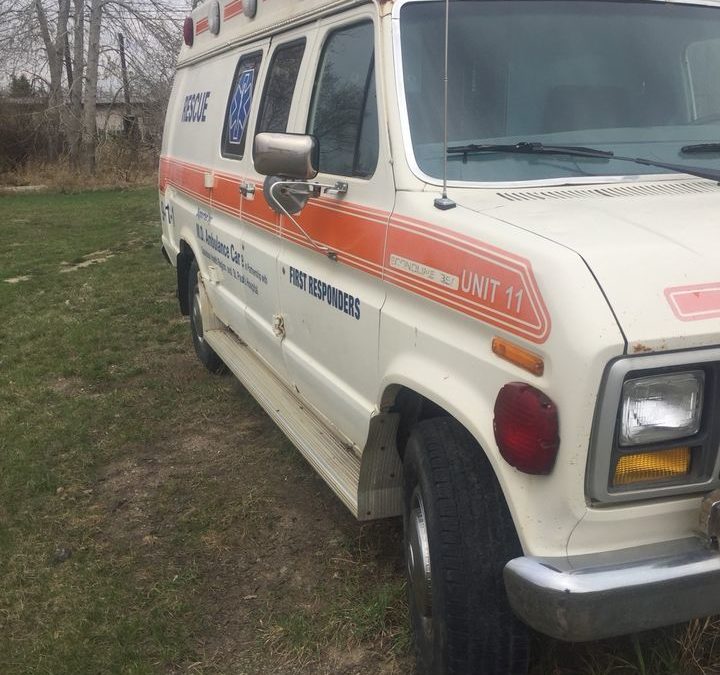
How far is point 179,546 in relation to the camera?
3.85 metres

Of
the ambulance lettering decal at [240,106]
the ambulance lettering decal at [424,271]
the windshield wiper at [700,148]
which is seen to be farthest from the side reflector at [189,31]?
the windshield wiper at [700,148]

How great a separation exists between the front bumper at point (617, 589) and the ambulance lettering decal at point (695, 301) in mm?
589

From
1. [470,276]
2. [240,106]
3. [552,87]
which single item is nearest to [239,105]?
[240,106]

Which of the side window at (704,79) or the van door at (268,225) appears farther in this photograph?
the van door at (268,225)

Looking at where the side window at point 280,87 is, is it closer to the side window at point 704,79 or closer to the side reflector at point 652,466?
the side window at point 704,79

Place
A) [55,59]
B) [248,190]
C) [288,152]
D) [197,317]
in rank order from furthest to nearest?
[55,59], [197,317], [248,190], [288,152]

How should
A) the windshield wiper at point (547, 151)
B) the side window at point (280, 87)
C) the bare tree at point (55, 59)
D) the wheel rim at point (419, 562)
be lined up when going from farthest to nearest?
1. the bare tree at point (55, 59)
2. the side window at point (280, 87)
3. the windshield wiper at point (547, 151)
4. the wheel rim at point (419, 562)

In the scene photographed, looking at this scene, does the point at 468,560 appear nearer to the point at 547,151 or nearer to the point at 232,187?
the point at 547,151

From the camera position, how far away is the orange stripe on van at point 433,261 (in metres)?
2.09

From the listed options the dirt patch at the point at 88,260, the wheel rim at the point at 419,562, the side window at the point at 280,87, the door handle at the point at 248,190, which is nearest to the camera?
the wheel rim at the point at 419,562

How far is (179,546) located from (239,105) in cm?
247

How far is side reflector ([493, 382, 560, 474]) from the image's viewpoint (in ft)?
6.53

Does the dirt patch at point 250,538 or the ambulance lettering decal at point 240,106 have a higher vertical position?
the ambulance lettering decal at point 240,106

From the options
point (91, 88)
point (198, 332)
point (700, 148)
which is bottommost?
point (198, 332)
